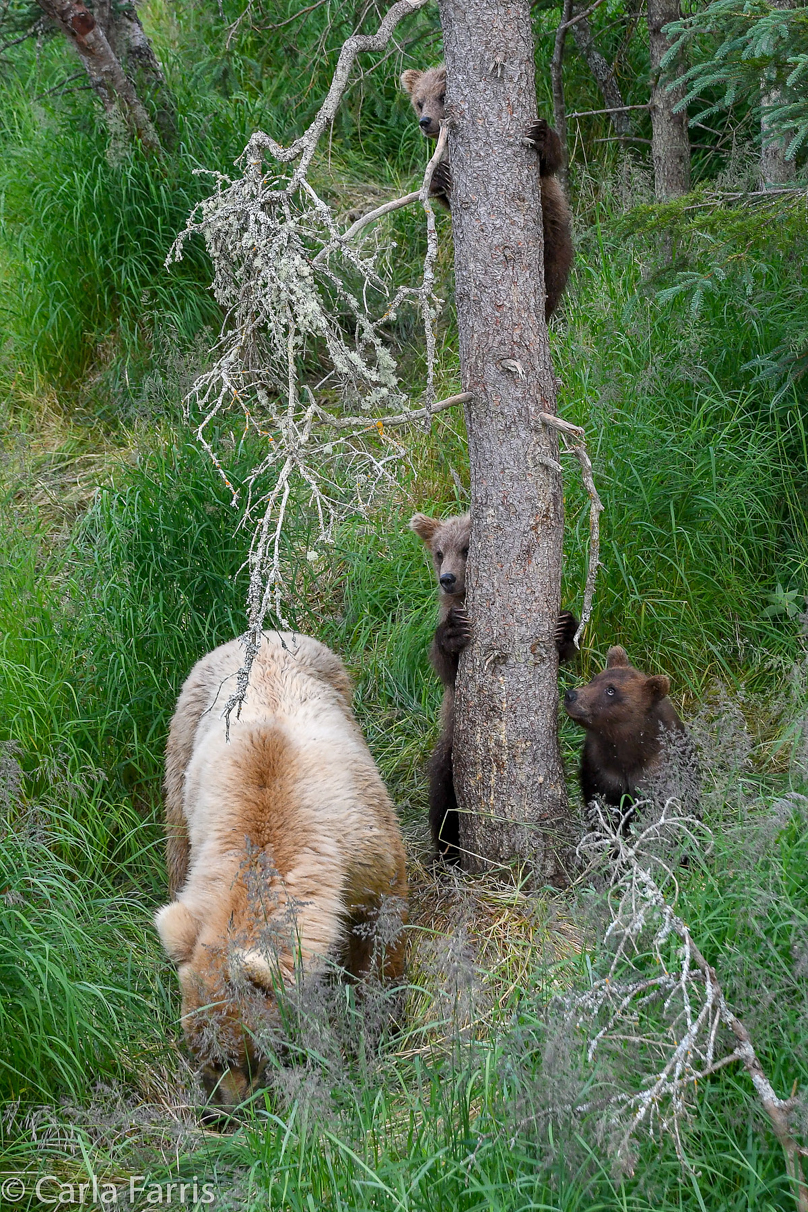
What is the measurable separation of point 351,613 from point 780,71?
319 cm

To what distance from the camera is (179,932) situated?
3436 millimetres

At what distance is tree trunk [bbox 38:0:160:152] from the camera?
284 inches

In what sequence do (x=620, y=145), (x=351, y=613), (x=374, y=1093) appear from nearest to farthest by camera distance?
(x=374, y=1093), (x=351, y=613), (x=620, y=145)

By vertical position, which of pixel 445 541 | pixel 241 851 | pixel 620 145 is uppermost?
pixel 620 145

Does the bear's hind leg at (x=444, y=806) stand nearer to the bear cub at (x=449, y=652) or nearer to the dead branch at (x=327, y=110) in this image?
the bear cub at (x=449, y=652)

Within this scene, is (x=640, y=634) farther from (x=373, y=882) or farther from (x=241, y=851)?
(x=241, y=851)

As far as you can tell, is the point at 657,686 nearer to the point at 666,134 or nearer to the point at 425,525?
the point at 425,525

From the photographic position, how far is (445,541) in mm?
5039

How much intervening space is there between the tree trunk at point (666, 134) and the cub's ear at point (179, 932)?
16.0ft

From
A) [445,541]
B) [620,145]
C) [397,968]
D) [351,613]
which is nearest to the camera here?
[397,968]

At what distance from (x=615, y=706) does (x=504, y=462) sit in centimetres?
107

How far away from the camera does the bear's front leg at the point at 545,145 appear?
153 inches

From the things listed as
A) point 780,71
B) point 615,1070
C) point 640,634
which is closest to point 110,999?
point 615,1070

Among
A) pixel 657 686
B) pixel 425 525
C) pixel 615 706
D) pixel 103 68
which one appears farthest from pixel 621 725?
pixel 103 68
